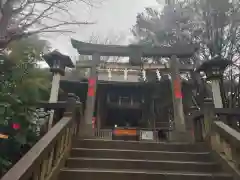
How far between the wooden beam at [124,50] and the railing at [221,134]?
3861 millimetres

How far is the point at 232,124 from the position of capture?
19.5 ft

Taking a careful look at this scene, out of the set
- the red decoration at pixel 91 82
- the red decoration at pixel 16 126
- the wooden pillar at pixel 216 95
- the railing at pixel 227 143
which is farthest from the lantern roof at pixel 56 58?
the railing at pixel 227 143

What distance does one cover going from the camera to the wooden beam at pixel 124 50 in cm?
905

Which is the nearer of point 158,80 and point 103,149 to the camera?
point 103,149

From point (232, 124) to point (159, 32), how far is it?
9800mm

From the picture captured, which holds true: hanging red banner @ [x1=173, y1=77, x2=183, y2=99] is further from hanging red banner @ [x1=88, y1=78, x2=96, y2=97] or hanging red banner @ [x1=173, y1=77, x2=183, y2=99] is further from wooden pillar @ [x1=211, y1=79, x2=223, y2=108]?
hanging red banner @ [x1=88, y1=78, x2=96, y2=97]

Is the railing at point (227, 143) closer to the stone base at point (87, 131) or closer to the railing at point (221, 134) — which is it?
the railing at point (221, 134)

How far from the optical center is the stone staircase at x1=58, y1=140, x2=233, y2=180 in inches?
150

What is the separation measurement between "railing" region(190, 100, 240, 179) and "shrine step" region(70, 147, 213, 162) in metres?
0.34

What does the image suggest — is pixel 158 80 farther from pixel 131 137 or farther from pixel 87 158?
pixel 87 158

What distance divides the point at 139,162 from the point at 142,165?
0.07 metres

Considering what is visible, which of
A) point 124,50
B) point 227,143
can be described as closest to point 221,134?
point 227,143

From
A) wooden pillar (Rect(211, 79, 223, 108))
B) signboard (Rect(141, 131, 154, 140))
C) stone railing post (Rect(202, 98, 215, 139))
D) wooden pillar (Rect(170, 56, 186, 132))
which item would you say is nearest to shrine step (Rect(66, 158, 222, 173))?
stone railing post (Rect(202, 98, 215, 139))

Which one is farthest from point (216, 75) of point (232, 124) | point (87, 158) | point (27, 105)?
point (27, 105)
